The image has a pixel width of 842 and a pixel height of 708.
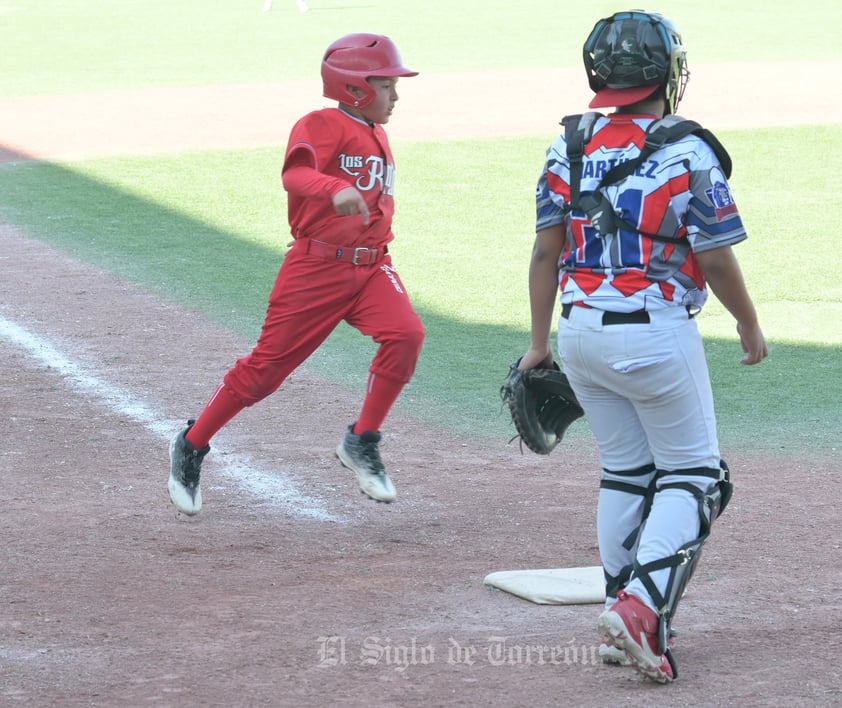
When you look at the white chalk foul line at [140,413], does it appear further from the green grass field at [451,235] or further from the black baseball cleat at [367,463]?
the green grass field at [451,235]

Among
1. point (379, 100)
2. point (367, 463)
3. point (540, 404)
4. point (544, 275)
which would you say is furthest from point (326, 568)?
point (379, 100)

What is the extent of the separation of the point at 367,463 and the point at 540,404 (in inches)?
45.7

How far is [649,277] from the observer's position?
3.60 metres

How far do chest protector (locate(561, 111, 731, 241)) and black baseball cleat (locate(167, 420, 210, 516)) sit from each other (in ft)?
6.74

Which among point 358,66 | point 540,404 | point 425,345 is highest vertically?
point 358,66

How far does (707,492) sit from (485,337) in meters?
4.26

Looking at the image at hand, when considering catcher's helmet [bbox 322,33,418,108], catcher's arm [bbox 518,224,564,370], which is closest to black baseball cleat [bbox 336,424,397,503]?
catcher's helmet [bbox 322,33,418,108]

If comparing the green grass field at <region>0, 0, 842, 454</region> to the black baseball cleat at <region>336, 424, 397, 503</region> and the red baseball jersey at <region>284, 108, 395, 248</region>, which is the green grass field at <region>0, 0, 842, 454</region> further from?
the red baseball jersey at <region>284, 108, 395, 248</region>

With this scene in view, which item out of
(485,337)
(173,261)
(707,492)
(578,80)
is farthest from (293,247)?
(578,80)

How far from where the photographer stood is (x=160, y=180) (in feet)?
42.7

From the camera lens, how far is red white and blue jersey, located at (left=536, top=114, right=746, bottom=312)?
3.53 meters

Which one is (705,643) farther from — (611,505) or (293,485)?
(293,485)

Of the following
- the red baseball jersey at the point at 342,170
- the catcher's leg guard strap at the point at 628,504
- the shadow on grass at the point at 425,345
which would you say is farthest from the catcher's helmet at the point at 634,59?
the shadow on grass at the point at 425,345

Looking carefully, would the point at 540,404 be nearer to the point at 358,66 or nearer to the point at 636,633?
the point at 636,633
